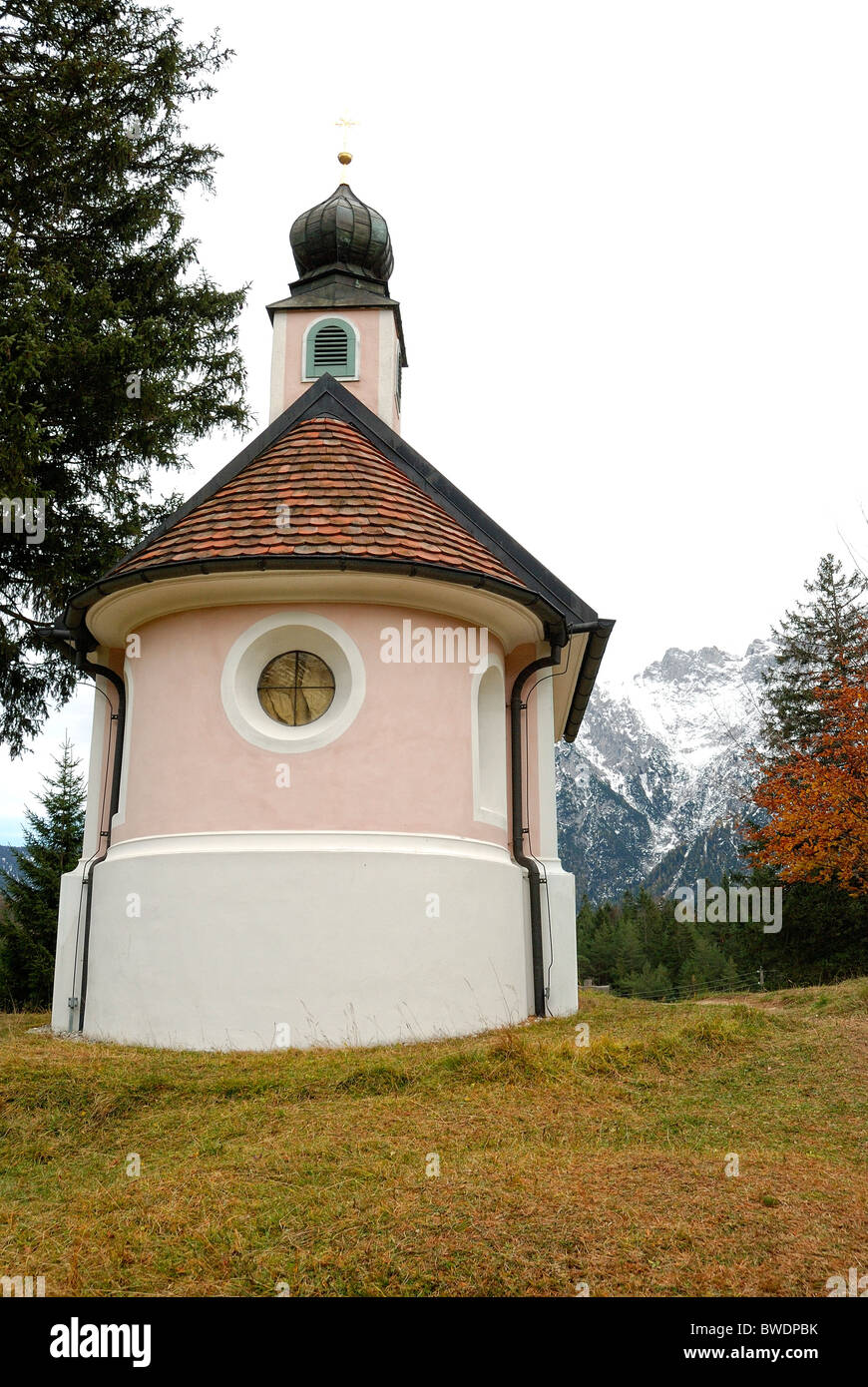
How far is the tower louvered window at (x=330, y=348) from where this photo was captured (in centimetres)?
1574

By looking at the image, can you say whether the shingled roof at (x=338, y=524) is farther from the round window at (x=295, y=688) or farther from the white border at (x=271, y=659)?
the round window at (x=295, y=688)

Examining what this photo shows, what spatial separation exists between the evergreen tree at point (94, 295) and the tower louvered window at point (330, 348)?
2145 millimetres

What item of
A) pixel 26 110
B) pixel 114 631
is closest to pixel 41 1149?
pixel 114 631

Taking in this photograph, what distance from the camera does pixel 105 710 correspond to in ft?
39.3

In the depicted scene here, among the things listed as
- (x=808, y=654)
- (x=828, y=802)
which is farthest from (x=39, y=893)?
(x=808, y=654)

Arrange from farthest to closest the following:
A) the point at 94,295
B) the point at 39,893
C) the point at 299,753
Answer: the point at 39,893
the point at 94,295
the point at 299,753

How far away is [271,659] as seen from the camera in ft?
33.3

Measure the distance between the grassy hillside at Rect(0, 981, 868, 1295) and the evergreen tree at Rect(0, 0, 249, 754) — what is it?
9.66m

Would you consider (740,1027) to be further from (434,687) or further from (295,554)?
(295,554)

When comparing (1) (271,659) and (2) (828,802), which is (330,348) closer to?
(1) (271,659)

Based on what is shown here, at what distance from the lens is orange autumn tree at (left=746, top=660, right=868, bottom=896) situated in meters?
23.7

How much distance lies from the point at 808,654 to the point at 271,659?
105ft

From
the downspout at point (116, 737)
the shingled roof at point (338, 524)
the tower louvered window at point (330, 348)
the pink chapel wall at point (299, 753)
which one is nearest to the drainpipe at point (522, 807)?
the shingled roof at point (338, 524)

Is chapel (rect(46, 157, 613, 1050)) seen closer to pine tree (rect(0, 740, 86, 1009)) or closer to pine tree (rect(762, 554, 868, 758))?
pine tree (rect(0, 740, 86, 1009))
